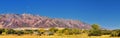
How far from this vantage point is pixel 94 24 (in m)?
72.2

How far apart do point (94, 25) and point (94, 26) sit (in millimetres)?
217

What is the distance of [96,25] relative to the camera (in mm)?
71688

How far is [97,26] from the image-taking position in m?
71.4

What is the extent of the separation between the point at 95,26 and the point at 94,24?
66cm

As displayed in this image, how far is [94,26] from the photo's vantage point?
7156 centimetres

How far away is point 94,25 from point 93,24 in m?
1.08

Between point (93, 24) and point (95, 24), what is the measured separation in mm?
576

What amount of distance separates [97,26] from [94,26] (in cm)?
62

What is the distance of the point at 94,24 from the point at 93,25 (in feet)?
3.29

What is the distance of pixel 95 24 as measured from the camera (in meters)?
72.1

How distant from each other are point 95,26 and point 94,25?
40 centimetres

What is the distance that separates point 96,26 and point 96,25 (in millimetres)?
207

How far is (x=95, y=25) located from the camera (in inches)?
2820

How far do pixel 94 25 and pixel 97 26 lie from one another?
2.13ft
